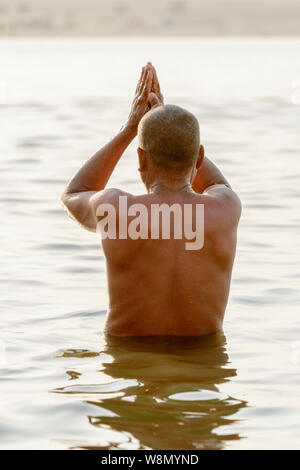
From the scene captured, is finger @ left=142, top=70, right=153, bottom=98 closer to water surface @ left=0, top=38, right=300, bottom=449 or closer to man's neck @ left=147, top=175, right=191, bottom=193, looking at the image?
man's neck @ left=147, top=175, right=191, bottom=193

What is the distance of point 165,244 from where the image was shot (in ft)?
15.9

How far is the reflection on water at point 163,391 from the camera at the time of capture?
169 inches

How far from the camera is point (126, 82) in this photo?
29234 millimetres

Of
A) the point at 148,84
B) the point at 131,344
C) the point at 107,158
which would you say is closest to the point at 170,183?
the point at 107,158

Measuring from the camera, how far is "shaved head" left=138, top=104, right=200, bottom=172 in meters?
4.75

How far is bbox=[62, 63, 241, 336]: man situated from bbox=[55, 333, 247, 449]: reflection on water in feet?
0.37
